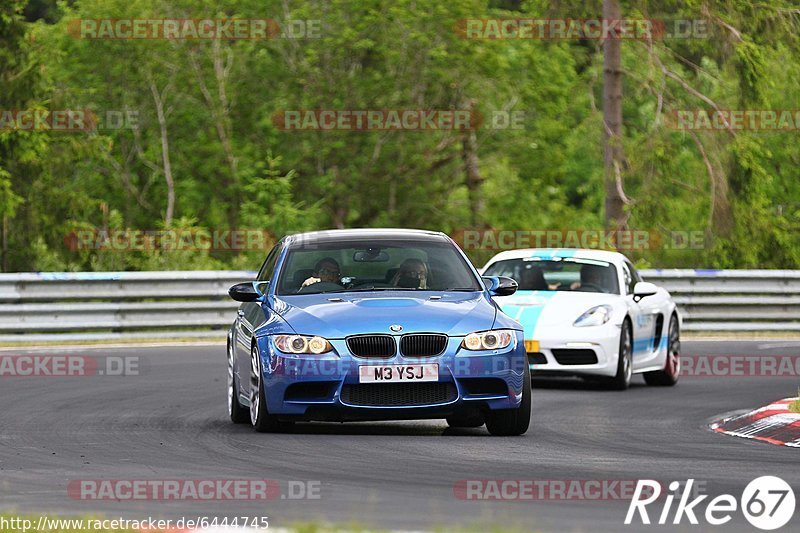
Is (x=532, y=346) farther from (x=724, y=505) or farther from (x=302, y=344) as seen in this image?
(x=724, y=505)

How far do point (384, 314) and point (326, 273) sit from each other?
3.91ft

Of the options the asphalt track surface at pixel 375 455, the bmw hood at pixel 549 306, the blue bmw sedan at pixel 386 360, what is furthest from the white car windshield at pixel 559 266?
the blue bmw sedan at pixel 386 360

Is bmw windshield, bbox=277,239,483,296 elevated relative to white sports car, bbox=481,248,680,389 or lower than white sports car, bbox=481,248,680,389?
elevated

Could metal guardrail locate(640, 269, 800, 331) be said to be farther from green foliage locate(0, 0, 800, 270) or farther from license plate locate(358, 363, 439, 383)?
license plate locate(358, 363, 439, 383)

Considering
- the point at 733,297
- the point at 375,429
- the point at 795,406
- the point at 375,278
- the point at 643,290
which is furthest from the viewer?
the point at 733,297

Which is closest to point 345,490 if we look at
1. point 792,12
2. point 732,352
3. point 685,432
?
point 685,432

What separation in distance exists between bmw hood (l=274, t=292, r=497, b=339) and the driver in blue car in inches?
15.3

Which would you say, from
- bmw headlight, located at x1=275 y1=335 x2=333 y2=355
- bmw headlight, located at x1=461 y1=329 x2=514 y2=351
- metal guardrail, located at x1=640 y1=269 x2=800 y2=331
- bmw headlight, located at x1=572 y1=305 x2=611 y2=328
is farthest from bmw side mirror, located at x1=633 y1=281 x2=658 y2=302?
metal guardrail, located at x1=640 y1=269 x2=800 y2=331

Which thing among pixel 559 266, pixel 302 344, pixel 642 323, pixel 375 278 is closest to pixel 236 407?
pixel 375 278

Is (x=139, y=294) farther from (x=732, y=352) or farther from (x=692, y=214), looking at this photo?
(x=692, y=214)

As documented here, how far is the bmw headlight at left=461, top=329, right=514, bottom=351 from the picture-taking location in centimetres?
1183

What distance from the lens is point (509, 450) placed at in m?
11.2

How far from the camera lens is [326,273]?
13000 millimetres

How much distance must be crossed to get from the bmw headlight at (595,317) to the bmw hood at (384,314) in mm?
4834
